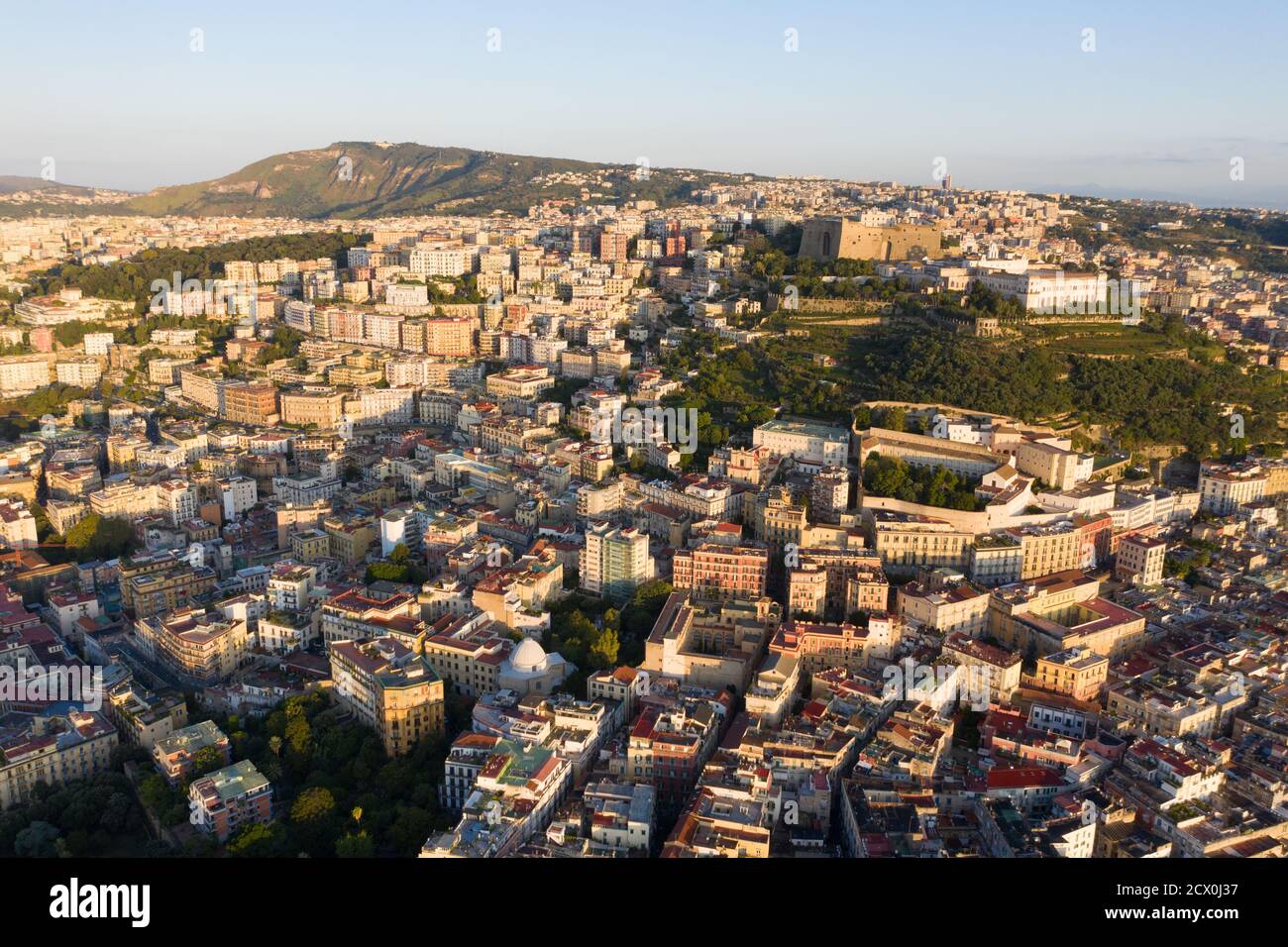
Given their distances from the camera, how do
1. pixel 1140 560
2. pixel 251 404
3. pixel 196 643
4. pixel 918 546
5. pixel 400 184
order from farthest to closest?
pixel 400 184
pixel 251 404
pixel 918 546
pixel 1140 560
pixel 196 643

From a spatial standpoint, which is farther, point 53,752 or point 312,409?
point 312,409

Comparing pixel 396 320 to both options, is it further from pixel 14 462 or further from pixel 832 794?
pixel 832 794

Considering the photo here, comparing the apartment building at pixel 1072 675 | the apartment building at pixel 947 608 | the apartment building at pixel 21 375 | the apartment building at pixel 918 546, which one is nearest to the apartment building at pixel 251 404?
the apartment building at pixel 21 375

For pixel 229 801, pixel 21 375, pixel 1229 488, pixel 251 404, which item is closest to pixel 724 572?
pixel 229 801

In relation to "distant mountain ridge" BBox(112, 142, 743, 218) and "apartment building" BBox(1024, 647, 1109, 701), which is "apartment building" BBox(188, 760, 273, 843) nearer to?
"apartment building" BBox(1024, 647, 1109, 701)

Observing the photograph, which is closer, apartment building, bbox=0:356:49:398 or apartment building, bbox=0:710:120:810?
apartment building, bbox=0:710:120:810

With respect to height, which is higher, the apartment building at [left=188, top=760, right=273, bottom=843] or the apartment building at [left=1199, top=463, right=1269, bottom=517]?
the apartment building at [left=1199, top=463, right=1269, bottom=517]

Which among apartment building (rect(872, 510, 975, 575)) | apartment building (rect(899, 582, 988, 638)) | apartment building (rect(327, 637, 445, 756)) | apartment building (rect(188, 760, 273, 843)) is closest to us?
apartment building (rect(188, 760, 273, 843))

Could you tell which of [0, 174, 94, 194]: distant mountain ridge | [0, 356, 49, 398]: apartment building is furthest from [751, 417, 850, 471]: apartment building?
[0, 174, 94, 194]: distant mountain ridge

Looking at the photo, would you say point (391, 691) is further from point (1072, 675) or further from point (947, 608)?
point (1072, 675)
